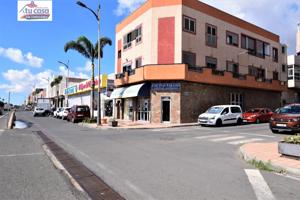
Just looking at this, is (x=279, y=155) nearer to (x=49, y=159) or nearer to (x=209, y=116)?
(x=49, y=159)

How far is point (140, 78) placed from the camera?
30.0 m

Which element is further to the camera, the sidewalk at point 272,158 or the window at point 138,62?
the window at point 138,62

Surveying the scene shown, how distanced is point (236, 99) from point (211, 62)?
5.43 metres

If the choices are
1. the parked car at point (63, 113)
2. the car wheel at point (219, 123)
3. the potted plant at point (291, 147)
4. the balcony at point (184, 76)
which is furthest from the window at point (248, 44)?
the potted plant at point (291, 147)

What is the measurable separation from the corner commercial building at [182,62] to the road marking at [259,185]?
20195mm

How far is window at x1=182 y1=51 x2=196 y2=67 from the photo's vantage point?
30087 millimetres

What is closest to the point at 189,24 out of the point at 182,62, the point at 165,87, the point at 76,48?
the point at 182,62

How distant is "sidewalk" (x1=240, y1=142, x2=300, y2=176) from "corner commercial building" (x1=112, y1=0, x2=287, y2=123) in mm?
17038

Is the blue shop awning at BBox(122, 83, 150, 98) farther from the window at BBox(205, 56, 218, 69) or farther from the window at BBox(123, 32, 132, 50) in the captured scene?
the window at BBox(205, 56, 218, 69)

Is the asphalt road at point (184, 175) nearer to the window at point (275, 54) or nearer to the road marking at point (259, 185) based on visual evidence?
the road marking at point (259, 185)

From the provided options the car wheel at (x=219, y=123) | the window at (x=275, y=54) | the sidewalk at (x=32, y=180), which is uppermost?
the window at (x=275, y=54)

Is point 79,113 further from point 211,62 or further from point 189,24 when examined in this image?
point 211,62

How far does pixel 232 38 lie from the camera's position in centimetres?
3575

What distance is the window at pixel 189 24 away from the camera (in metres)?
30.1
